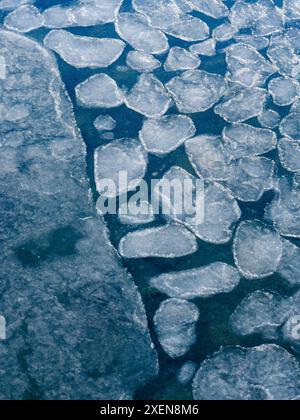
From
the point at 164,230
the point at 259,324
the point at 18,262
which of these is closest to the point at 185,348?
the point at 259,324

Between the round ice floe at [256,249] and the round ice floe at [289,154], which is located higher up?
the round ice floe at [289,154]

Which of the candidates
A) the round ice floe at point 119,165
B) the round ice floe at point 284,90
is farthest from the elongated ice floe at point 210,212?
the round ice floe at point 284,90

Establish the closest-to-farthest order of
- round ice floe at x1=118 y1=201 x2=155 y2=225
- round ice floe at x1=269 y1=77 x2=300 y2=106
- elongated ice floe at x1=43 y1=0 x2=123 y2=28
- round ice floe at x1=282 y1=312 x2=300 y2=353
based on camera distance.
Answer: round ice floe at x1=282 y1=312 x2=300 y2=353
round ice floe at x1=118 y1=201 x2=155 y2=225
round ice floe at x1=269 y1=77 x2=300 y2=106
elongated ice floe at x1=43 y1=0 x2=123 y2=28

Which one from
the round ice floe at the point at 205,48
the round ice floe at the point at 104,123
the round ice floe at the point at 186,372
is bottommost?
the round ice floe at the point at 186,372

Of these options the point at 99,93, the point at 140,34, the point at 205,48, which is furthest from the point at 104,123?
the point at 205,48

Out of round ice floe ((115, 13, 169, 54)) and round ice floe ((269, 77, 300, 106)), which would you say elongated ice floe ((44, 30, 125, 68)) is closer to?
round ice floe ((115, 13, 169, 54))

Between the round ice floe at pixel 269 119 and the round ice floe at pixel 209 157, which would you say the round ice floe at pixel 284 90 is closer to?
the round ice floe at pixel 269 119

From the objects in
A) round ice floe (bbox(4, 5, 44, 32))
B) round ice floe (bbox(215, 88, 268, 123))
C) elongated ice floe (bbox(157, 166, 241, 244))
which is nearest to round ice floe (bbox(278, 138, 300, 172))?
round ice floe (bbox(215, 88, 268, 123))
